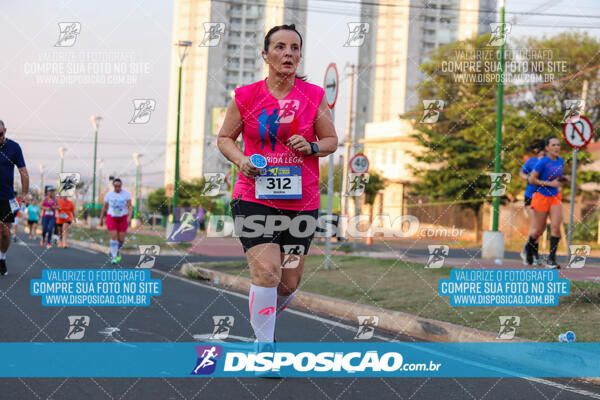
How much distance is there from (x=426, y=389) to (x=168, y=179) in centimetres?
9510

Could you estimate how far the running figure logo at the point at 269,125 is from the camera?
4234 millimetres

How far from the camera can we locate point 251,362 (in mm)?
4492

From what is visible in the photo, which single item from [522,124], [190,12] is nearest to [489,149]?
[522,124]

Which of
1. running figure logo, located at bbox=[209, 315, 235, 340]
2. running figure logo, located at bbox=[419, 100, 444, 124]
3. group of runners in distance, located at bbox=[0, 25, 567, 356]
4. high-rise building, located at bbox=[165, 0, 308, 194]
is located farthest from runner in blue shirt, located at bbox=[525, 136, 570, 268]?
high-rise building, located at bbox=[165, 0, 308, 194]

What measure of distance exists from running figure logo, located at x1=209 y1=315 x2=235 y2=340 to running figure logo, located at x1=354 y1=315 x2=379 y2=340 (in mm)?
1103

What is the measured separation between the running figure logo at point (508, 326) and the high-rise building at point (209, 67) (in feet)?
272

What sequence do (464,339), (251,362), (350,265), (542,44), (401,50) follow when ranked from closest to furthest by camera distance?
1. (251,362)
2. (464,339)
3. (350,265)
4. (542,44)
5. (401,50)

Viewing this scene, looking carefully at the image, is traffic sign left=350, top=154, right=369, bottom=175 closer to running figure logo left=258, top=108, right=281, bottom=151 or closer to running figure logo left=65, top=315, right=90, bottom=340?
running figure logo left=65, top=315, right=90, bottom=340

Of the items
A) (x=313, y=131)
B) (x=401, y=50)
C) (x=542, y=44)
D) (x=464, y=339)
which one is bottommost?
(x=464, y=339)

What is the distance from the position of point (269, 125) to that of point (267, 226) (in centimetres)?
61

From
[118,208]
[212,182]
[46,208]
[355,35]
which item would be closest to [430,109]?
[355,35]

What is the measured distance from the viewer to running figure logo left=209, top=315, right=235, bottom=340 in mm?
5666

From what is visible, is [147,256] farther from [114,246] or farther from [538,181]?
[538,181]

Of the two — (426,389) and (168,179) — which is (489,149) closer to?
(426,389)
